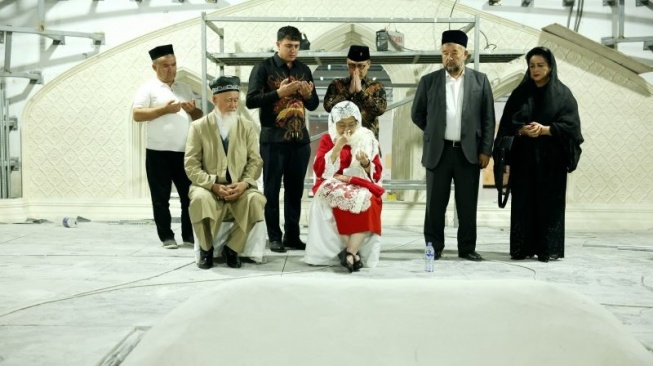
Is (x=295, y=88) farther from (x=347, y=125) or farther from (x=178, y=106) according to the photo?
(x=178, y=106)

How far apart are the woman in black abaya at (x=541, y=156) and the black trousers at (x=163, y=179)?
2.13 meters

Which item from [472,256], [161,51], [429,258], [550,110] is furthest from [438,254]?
[161,51]

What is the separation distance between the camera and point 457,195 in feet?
12.2

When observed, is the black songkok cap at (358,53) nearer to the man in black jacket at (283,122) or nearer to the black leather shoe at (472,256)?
the man in black jacket at (283,122)

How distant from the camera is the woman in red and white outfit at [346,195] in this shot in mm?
3299

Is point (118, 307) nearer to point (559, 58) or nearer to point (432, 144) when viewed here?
point (432, 144)

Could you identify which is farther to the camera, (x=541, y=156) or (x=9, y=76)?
(x=9, y=76)

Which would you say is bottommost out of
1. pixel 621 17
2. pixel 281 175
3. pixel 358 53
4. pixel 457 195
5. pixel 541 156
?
pixel 457 195

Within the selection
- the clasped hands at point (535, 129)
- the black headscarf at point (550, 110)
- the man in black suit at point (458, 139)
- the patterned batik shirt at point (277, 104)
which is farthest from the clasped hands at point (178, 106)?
the clasped hands at point (535, 129)

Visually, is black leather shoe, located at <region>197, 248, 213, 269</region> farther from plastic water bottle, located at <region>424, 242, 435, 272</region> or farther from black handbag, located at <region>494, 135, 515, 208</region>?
black handbag, located at <region>494, 135, 515, 208</region>

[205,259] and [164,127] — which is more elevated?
[164,127]

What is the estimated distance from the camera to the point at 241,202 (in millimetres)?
3416

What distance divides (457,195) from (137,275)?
200 centimetres

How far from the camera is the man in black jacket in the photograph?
385cm
